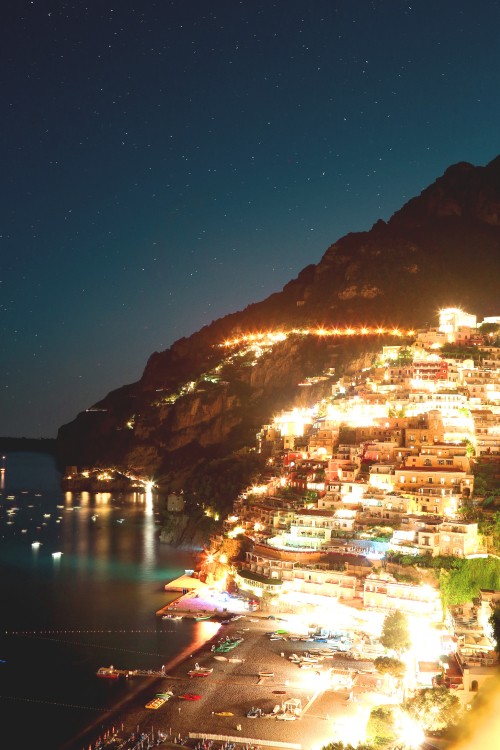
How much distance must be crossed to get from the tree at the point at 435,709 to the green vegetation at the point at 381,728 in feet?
2.19

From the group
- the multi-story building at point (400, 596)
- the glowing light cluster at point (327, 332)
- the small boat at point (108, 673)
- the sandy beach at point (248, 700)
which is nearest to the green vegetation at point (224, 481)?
the glowing light cluster at point (327, 332)

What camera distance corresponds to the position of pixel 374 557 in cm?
3456

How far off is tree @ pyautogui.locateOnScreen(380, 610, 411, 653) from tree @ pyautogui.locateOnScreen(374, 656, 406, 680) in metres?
0.98

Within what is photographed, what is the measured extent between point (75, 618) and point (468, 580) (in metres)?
19.6

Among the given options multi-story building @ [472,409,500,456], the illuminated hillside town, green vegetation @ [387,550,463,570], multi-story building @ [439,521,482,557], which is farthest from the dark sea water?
multi-story building @ [472,409,500,456]

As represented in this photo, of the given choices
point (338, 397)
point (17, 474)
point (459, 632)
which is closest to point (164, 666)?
point (459, 632)

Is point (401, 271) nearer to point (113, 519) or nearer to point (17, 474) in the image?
point (113, 519)

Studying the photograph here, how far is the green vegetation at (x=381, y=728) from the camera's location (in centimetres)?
2072

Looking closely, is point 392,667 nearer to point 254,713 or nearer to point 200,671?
point 254,713

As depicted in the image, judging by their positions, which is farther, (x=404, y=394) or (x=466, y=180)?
(x=466, y=180)

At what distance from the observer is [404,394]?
50688 millimetres

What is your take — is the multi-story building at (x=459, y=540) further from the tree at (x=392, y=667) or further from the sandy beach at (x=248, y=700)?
the tree at (x=392, y=667)

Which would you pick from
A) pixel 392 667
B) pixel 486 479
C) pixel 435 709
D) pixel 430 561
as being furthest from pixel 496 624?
pixel 486 479

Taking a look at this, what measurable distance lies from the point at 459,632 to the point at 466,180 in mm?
92353
